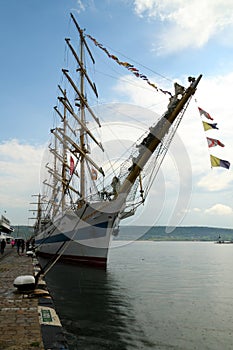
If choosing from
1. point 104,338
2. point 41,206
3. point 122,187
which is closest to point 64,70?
point 122,187

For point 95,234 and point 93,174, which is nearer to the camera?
point 95,234

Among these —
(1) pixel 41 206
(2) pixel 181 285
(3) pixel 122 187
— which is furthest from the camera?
(1) pixel 41 206

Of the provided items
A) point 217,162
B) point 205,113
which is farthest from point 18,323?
point 205,113

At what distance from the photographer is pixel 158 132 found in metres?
22.1

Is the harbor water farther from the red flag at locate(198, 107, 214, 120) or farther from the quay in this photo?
the red flag at locate(198, 107, 214, 120)

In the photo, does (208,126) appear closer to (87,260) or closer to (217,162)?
(217,162)

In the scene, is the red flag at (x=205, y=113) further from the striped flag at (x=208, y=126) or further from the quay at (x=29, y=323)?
the quay at (x=29, y=323)

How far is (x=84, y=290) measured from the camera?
58.3 feet

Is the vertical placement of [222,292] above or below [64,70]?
below

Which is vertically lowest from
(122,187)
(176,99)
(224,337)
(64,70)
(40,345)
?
(224,337)

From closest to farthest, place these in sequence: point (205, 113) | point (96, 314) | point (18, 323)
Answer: point (18, 323), point (96, 314), point (205, 113)

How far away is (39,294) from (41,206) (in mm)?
72409

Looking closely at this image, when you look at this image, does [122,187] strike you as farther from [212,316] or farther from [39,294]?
[39,294]

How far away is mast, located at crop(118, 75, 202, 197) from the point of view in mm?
20766
